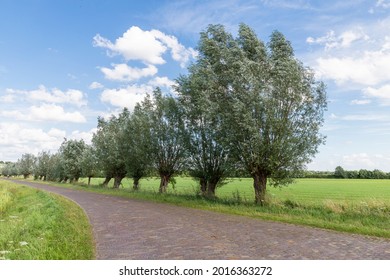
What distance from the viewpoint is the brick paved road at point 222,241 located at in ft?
31.8

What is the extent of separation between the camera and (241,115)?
Answer: 73.8 feet

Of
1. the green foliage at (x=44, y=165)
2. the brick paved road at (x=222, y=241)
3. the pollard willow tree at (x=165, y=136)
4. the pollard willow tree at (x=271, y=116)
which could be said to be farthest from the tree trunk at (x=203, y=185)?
the green foliage at (x=44, y=165)

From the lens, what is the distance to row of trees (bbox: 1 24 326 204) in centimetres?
2233

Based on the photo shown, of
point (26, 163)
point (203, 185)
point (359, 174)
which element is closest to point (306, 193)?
point (203, 185)

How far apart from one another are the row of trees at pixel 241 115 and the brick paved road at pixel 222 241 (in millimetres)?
7340

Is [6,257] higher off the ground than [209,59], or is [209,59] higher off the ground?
[209,59]

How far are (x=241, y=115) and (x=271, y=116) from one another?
1.99 m

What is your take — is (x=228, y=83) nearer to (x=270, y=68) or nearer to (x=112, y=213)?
(x=270, y=68)

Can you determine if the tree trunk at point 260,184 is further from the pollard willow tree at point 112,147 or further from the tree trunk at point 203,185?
the pollard willow tree at point 112,147

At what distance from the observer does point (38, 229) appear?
1384 centimetres

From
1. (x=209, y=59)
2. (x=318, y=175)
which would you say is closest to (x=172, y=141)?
(x=209, y=59)

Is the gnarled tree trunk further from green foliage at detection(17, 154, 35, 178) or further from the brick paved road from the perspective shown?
green foliage at detection(17, 154, 35, 178)

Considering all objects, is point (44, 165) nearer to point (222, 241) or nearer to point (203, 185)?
point (203, 185)
